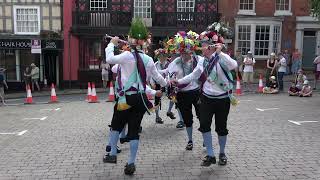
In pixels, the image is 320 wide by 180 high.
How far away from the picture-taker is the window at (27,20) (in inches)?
989

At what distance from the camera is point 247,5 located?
2686 cm

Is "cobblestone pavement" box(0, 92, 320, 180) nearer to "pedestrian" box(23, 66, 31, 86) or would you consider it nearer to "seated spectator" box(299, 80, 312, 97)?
"seated spectator" box(299, 80, 312, 97)

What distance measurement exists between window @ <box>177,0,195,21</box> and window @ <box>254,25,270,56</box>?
401cm

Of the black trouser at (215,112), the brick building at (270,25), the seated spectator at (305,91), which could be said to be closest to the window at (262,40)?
the brick building at (270,25)

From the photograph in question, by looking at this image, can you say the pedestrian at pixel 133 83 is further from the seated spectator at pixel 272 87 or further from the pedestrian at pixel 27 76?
the pedestrian at pixel 27 76

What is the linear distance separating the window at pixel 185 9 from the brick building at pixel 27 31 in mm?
6662

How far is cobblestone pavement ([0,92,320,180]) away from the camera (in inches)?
255

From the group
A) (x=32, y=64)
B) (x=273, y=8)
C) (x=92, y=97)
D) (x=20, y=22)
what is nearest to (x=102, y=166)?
(x=92, y=97)

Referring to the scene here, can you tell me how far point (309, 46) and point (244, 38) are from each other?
4.01m

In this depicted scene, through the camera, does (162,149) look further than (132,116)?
Yes

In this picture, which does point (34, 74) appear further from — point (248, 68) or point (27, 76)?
point (248, 68)

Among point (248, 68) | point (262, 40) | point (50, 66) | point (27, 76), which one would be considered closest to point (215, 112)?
point (248, 68)

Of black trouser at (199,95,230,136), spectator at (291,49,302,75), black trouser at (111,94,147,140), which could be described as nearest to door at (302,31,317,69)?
spectator at (291,49,302,75)

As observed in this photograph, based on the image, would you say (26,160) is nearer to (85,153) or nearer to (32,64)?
(85,153)
